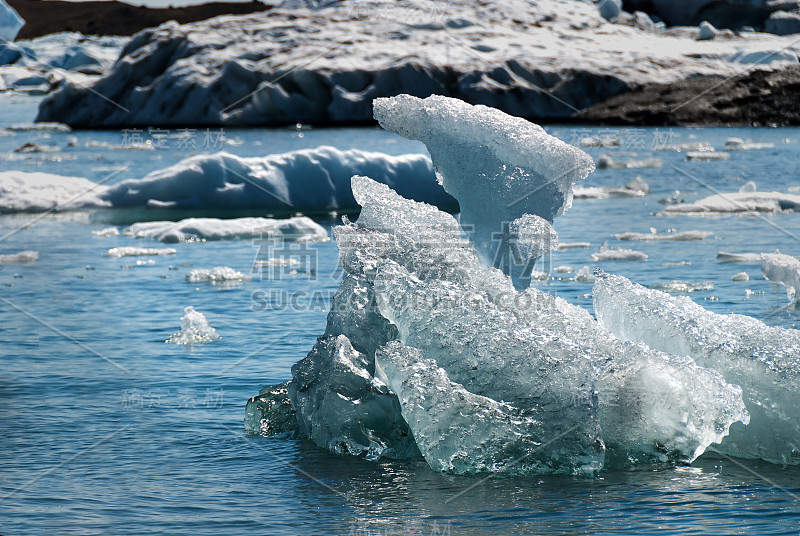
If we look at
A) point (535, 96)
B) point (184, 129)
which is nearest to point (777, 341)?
point (535, 96)

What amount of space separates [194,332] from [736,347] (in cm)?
504

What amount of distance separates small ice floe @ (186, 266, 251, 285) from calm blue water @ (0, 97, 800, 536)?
0.23 m

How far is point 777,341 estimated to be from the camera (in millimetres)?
6176

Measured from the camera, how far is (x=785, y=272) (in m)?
10.2

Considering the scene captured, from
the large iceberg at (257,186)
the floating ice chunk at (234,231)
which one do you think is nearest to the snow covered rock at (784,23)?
the large iceberg at (257,186)

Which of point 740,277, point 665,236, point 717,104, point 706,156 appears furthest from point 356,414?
point 717,104

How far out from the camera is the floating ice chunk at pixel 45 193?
17.6 meters

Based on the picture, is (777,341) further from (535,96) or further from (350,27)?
(350,27)

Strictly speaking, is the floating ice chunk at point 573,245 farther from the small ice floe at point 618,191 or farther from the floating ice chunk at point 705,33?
the floating ice chunk at point 705,33

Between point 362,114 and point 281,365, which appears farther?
point 362,114

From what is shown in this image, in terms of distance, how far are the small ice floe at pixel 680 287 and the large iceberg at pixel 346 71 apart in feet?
86.3

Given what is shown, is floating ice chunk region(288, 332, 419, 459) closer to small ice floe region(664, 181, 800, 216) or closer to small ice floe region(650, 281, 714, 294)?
small ice floe region(650, 281, 714, 294)

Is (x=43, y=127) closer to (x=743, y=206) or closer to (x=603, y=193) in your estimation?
(x=603, y=193)

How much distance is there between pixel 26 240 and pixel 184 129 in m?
24.2
